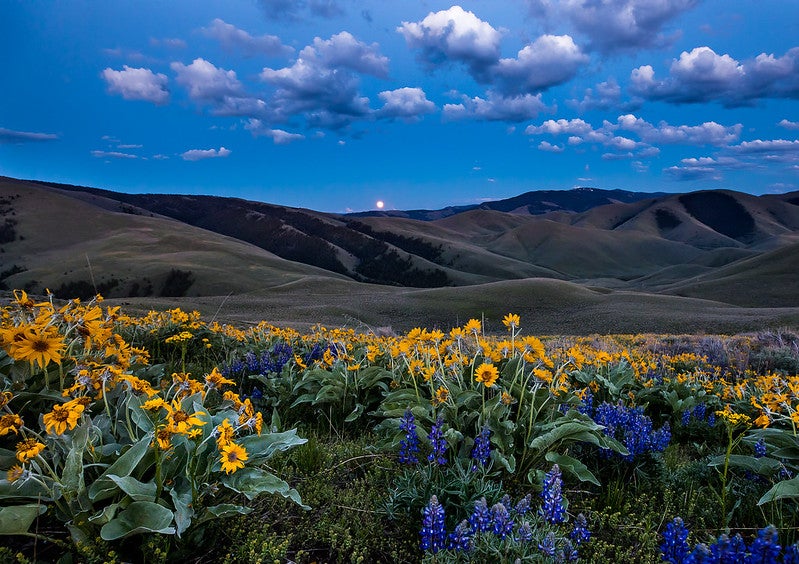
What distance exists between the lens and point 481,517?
232 centimetres

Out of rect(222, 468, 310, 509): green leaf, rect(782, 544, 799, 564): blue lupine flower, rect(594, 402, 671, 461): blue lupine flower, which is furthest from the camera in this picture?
rect(594, 402, 671, 461): blue lupine flower

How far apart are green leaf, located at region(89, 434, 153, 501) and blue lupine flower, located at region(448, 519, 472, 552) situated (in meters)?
→ 1.58

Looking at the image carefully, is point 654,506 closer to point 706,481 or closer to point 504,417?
point 706,481

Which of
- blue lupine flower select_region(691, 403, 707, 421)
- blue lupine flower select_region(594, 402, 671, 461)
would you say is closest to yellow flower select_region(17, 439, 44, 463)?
blue lupine flower select_region(594, 402, 671, 461)

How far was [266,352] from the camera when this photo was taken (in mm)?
5996

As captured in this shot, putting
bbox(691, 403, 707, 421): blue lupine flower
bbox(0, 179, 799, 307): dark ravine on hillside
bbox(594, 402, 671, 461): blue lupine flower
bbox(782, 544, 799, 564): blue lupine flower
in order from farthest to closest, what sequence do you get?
1. bbox(0, 179, 799, 307): dark ravine on hillside
2. bbox(691, 403, 707, 421): blue lupine flower
3. bbox(594, 402, 671, 461): blue lupine flower
4. bbox(782, 544, 799, 564): blue lupine flower

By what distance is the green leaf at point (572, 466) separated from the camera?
314 centimetres

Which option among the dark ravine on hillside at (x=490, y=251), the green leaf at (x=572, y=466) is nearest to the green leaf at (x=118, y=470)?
the green leaf at (x=572, y=466)

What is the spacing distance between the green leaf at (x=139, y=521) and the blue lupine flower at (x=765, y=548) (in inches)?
99.9

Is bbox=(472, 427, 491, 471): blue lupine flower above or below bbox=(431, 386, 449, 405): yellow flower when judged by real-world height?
below

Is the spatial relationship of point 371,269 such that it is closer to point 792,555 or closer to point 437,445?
point 437,445

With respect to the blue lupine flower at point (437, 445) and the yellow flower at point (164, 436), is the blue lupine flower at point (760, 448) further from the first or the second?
the yellow flower at point (164, 436)

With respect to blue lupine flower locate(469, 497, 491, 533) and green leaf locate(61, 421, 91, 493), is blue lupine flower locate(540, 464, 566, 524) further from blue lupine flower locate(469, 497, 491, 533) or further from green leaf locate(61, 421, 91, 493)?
green leaf locate(61, 421, 91, 493)

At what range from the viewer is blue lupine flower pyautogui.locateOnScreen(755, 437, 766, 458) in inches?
131
